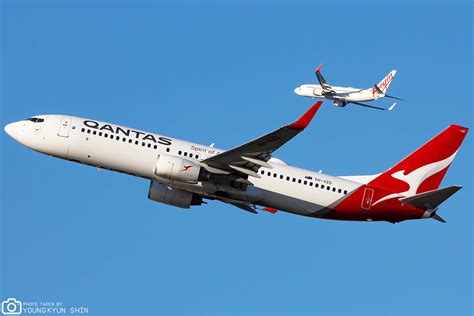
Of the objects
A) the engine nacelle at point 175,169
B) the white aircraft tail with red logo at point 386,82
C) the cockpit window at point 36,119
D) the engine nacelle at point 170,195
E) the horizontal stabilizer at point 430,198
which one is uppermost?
the white aircraft tail with red logo at point 386,82

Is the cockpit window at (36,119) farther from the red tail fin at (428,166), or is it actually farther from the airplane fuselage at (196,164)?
the red tail fin at (428,166)

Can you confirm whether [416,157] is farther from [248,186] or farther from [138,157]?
[138,157]

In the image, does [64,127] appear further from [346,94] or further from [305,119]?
Answer: [346,94]

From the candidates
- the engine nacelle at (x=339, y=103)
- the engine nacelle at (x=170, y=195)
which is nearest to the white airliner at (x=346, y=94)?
the engine nacelle at (x=339, y=103)

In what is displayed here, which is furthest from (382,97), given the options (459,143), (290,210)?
(290,210)

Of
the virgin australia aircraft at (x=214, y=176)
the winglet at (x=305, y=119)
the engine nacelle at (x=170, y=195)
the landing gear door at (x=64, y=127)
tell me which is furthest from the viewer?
the engine nacelle at (x=170, y=195)

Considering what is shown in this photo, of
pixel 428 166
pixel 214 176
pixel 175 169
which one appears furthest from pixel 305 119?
pixel 428 166

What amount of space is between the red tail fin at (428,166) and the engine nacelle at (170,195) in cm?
1204

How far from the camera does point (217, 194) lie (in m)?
47.5

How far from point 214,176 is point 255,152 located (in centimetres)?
363

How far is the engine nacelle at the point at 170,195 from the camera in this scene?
48250 millimetres

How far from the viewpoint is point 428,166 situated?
50938 mm

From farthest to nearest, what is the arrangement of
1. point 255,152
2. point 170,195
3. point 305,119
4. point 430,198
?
point 170,195
point 430,198
point 255,152
point 305,119

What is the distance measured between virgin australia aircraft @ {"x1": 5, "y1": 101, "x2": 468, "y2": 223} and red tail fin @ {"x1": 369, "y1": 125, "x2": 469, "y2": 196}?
531 millimetres
